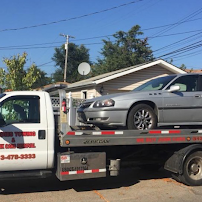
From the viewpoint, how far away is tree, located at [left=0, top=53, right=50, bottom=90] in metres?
14.4

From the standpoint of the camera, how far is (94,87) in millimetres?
16609

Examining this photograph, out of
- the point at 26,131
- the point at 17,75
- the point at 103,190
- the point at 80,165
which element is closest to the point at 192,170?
the point at 103,190

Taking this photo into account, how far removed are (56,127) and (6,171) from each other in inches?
46.3

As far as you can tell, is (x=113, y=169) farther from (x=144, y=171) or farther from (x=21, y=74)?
(x=21, y=74)

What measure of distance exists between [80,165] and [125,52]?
3672 cm

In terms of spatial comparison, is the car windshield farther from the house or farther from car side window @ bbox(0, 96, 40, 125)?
the house

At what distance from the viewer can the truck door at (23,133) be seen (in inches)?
197

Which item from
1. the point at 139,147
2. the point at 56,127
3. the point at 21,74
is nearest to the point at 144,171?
the point at 139,147

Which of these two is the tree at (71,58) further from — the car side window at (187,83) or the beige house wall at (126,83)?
the car side window at (187,83)

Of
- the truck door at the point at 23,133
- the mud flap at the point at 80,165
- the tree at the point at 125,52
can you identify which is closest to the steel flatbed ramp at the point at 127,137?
the mud flap at the point at 80,165

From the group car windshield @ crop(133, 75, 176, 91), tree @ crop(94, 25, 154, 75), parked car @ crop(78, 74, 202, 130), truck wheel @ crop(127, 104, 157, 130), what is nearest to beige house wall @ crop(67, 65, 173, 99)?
car windshield @ crop(133, 75, 176, 91)

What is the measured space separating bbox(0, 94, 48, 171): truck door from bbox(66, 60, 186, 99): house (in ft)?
34.8

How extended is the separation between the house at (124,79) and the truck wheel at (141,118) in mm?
9917

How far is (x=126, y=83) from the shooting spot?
55.9 feet
